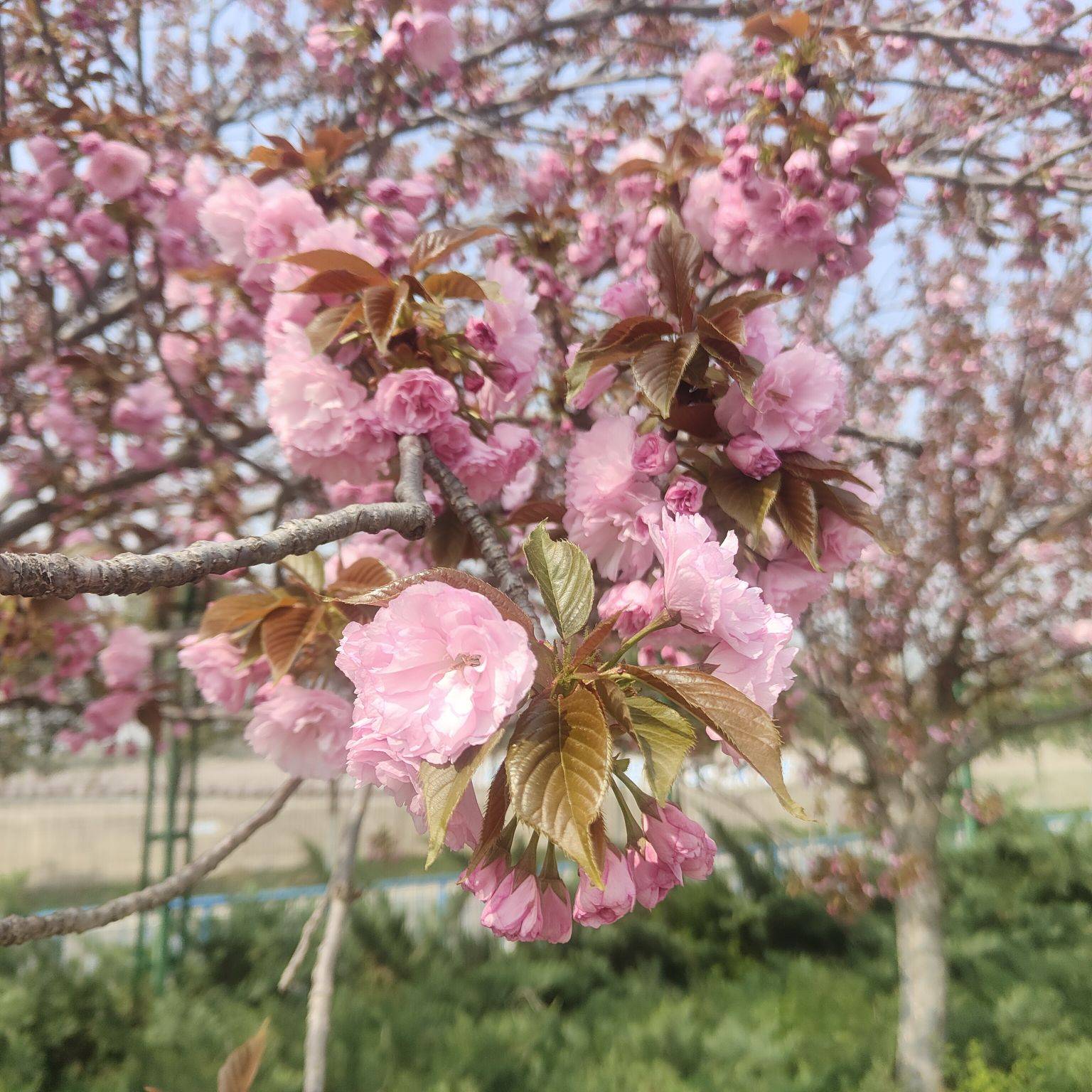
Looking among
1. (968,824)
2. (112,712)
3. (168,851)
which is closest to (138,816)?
(168,851)

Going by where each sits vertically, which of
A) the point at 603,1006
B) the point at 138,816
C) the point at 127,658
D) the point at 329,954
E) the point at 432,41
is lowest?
the point at 138,816

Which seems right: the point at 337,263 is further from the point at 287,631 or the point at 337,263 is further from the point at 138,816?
the point at 138,816

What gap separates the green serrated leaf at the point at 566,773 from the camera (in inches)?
19.2

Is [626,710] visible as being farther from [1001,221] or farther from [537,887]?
[1001,221]

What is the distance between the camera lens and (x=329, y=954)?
1.26 meters

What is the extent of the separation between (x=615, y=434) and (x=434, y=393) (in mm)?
231

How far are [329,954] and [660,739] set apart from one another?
A: 0.95 metres

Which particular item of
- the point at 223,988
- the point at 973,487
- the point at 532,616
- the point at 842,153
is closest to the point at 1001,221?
the point at 842,153

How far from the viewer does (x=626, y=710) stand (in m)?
0.55

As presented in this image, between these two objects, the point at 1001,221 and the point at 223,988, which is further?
the point at 223,988

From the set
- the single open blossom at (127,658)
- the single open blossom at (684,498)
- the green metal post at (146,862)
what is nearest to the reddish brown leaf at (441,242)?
the single open blossom at (684,498)

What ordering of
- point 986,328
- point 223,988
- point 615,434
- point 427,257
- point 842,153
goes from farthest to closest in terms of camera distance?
point 986,328, point 223,988, point 842,153, point 427,257, point 615,434

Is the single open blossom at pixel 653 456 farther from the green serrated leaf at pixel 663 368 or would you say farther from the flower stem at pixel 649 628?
the flower stem at pixel 649 628

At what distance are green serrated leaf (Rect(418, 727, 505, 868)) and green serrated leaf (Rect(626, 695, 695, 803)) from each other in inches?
3.9
